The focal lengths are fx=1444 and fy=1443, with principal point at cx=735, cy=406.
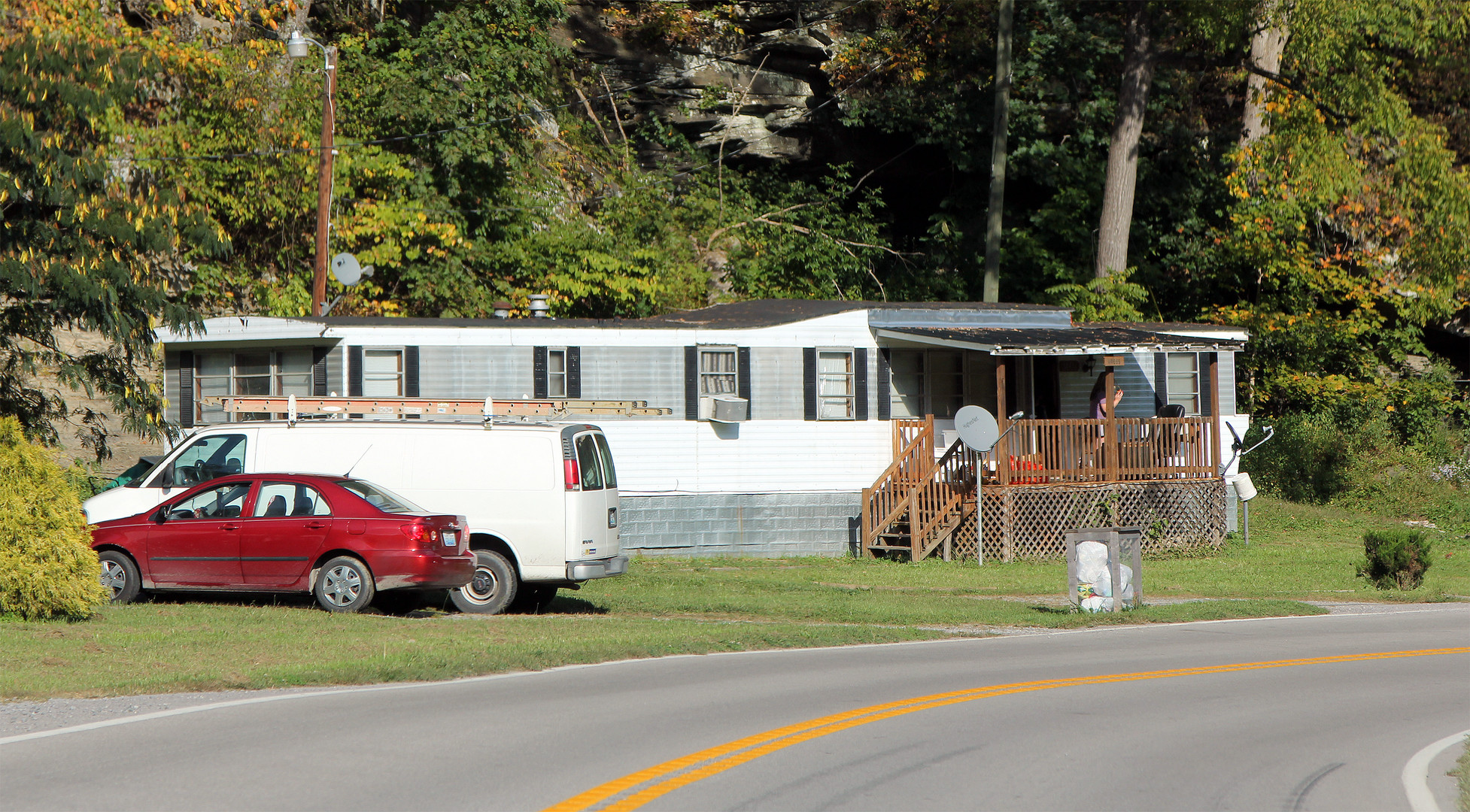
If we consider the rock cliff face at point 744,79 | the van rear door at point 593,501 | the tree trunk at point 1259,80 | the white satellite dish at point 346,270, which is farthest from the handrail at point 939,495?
the rock cliff face at point 744,79

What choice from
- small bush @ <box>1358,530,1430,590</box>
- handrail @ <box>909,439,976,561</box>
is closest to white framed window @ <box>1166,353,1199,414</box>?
handrail @ <box>909,439,976,561</box>

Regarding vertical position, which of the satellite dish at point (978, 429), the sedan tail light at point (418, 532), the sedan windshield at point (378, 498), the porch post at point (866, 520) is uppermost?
the satellite dish at point (978, 429)

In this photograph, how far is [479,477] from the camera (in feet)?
51.0

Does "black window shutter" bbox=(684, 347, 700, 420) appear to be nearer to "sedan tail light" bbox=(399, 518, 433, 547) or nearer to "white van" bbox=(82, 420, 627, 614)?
"white van" bbox=(82, 420, 627, 614)

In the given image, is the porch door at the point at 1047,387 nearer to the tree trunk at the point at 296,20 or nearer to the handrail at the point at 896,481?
the handrail at the point at 896,481

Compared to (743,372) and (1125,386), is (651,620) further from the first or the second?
(1125,386)

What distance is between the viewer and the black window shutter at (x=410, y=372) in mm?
21750

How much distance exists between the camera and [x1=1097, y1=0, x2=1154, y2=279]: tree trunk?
33.2 m

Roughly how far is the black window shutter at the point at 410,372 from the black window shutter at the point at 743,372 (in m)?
5.13

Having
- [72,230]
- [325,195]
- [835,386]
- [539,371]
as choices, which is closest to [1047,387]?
[835,386]

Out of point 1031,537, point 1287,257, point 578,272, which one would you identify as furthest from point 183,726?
point 1287,257

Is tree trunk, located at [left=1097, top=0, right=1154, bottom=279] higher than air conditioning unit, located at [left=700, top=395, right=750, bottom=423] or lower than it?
higher

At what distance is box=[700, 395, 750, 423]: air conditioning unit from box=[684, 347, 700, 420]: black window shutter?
0.10 m

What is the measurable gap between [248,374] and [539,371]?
4.39 meters
